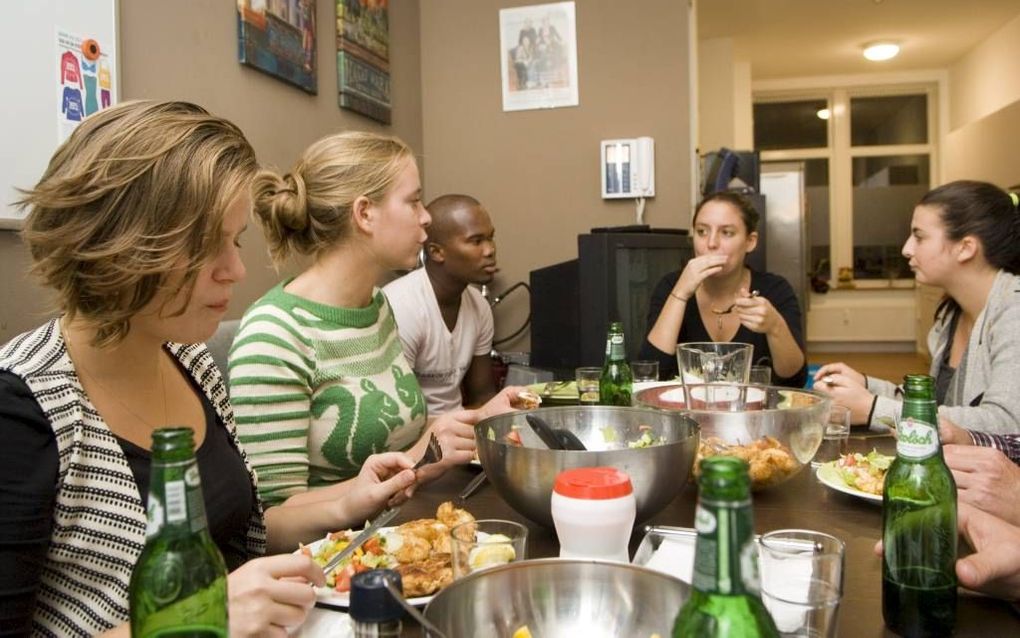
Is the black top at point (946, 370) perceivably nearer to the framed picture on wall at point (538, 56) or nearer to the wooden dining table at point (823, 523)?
the wooden dining table at point (823, 523)

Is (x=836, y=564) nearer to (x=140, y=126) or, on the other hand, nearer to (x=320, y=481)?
(x=140, y=126)

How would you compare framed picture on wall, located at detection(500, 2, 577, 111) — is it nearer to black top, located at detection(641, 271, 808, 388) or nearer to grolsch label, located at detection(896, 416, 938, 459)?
black top, located at detection(641, 271, 808, 388)

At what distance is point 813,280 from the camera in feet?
29.1

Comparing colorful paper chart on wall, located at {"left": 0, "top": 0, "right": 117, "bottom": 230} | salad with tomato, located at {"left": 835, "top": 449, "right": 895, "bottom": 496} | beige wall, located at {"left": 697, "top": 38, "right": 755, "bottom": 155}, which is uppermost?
beige wall, located at {"left": 697, "top": 38, "right": 755, "bottom": 155}

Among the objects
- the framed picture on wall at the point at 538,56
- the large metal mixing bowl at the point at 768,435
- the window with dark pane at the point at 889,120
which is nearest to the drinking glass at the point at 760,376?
the large metal mixing bowl at the point at 768,435

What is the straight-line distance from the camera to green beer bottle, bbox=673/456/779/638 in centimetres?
45

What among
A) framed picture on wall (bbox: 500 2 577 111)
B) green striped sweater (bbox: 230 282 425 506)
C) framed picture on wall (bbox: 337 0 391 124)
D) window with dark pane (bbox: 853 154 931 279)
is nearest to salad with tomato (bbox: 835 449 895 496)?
green striped sweater (bbox: 230 282 425 506)

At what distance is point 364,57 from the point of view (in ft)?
10.3

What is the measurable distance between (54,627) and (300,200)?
3.34 feet

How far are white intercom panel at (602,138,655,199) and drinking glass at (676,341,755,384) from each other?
2.09m

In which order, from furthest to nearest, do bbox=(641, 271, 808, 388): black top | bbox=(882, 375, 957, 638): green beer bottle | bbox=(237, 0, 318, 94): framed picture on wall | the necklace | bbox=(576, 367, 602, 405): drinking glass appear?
1. bbox=(641, 271, 808, 388): black top
2. bbox=(237, 0, 318, 94): framed picture on wall
3. bbox=(576, 367, 602, 405): drinking glass
4. the necklace
5. bbox=(882, 375, 957, 638): green beer bottle

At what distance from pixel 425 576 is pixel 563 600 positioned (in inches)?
7.9

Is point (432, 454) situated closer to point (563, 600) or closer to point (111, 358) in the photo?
point (111, 358)

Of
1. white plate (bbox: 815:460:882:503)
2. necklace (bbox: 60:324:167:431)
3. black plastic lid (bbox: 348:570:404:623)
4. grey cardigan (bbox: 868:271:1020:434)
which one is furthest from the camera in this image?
grey cardigan (bbox: 868:271:1020:434)
